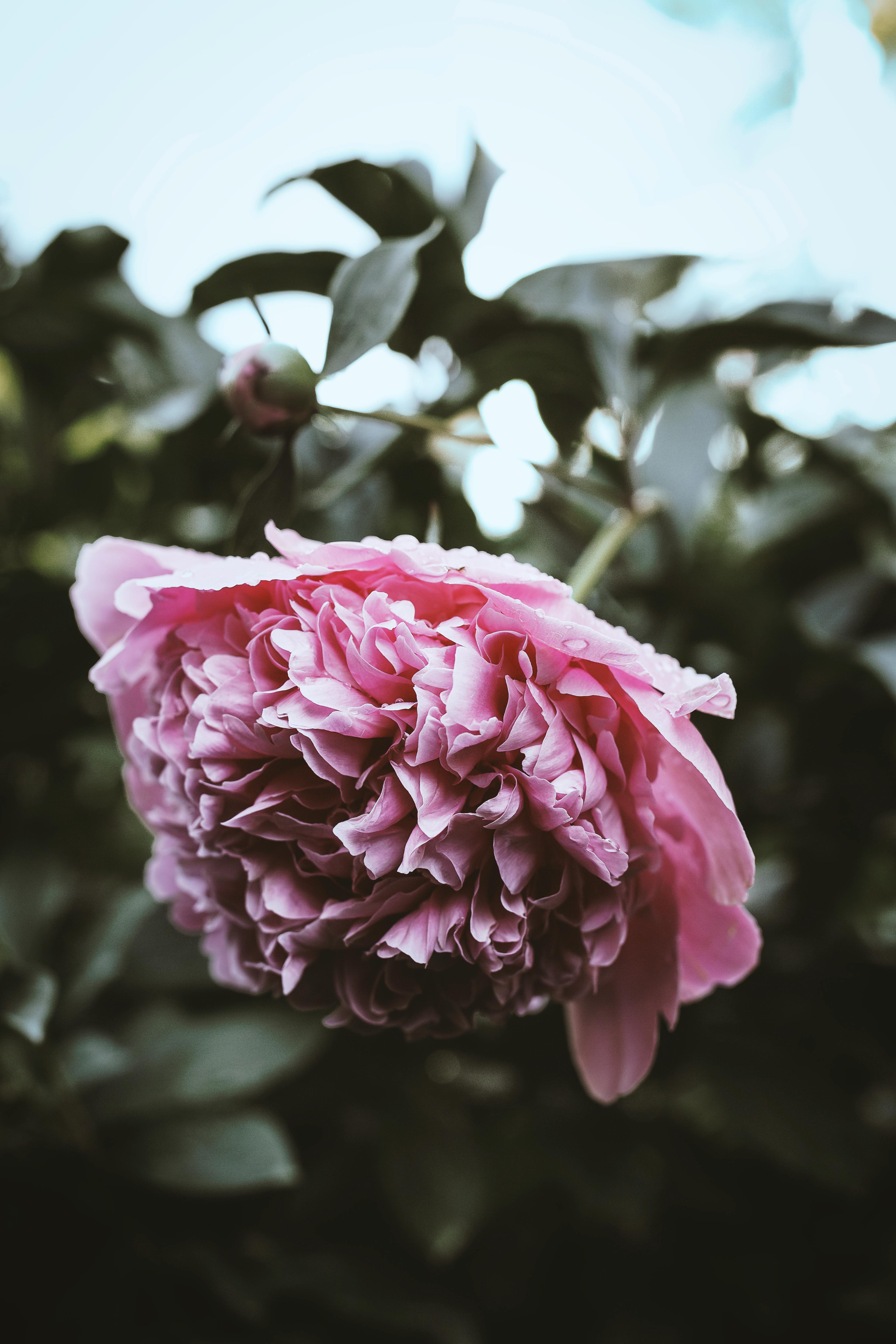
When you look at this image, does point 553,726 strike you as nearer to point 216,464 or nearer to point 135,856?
point 216,464

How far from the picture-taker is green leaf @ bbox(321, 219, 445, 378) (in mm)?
433

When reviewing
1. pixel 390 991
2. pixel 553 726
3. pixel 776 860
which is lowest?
pixel 776 860

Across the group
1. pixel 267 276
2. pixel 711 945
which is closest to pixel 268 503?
pixel 267 276

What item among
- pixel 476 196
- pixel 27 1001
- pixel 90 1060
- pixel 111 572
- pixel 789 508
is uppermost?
pixel 476 196

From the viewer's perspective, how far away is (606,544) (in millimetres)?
494

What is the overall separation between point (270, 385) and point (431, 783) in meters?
0.22

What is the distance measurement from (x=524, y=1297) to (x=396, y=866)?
61 centimetres

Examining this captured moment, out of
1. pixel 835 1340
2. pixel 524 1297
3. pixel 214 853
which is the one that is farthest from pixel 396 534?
pixel 835 1340

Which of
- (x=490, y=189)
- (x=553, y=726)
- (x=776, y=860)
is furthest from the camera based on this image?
(x=776, y=860)

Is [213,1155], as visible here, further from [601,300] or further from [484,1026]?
[601,300]

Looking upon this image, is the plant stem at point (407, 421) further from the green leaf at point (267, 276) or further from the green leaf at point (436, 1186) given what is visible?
the green leaf at point (436, 1186)

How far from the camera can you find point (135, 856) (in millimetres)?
814

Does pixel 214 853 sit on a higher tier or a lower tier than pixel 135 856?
higher

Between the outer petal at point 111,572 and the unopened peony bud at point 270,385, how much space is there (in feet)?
0.26
